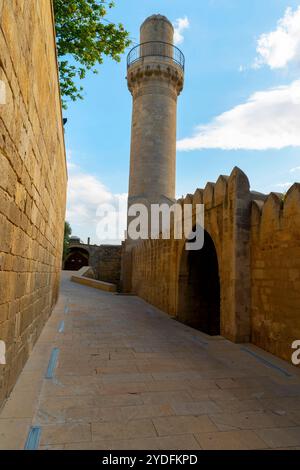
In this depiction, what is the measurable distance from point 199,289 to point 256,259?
3875 mm

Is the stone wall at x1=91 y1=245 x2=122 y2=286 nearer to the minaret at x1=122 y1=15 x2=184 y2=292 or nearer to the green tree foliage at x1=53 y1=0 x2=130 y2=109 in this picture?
the minaret at x1=122 y1=15 x2=184 y2=292

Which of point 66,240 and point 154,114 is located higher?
point 154,114

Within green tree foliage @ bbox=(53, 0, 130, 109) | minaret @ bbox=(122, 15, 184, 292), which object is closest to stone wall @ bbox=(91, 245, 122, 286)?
minaret @ bbox=(122, 15, 184, 292)

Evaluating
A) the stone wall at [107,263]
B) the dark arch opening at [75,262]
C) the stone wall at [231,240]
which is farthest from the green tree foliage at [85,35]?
the dark arch opening at [75,262]

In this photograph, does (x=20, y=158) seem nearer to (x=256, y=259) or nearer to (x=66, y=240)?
(x=256, y=259)

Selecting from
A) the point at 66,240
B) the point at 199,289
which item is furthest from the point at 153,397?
the point at 66,240

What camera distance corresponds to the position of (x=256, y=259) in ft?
19.9

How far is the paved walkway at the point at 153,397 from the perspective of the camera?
263 centimetres

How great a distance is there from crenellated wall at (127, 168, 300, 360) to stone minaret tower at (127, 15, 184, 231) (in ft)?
40.8

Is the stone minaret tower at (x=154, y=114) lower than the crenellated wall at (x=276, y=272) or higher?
higher

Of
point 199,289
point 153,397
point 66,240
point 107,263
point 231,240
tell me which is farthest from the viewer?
point 66,240

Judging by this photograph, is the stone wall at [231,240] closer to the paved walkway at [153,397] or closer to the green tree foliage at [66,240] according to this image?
the paved walkway at [153,397]

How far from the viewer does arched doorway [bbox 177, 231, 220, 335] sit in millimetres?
9547

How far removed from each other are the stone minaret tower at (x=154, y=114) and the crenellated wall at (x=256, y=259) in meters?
12.4
